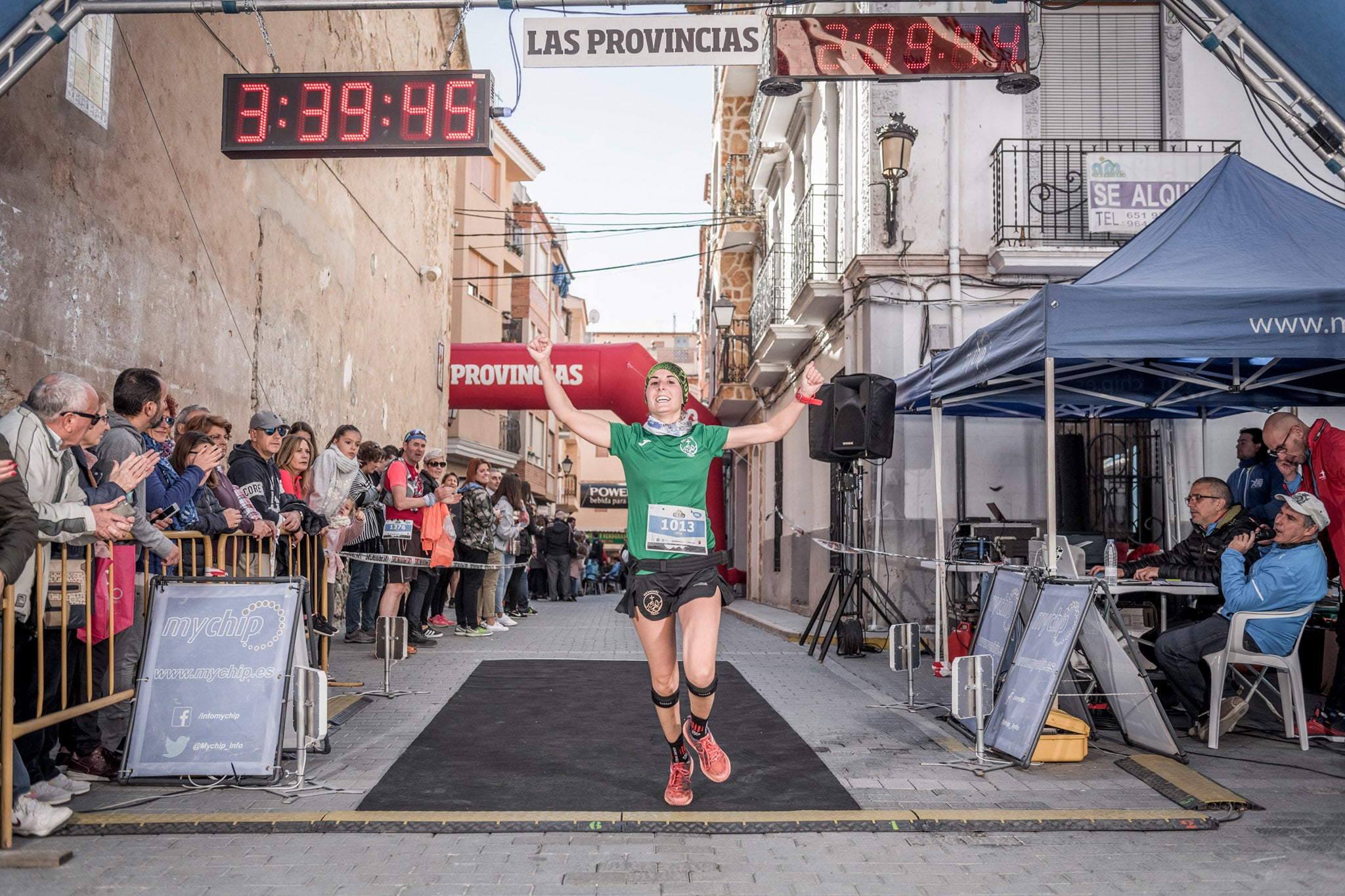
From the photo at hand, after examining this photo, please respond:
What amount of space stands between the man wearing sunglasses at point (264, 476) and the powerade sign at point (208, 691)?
5.89ft

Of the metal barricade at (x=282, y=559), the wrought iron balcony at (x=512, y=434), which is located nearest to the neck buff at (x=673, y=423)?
the metal barricade at (x=282, y=559)

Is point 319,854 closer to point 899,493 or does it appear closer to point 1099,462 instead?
point 899,493

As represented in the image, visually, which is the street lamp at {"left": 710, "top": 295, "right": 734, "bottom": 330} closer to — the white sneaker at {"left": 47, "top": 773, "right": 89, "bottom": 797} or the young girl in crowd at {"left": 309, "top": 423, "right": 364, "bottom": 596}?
the young girl in crowd at {"left": 309, "top": 423, "right": 364, "bottom": 596}

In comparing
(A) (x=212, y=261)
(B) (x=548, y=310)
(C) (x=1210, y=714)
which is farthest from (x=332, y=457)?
(B) (x=548, y=310)

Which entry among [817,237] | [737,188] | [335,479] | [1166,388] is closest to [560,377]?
[817,237]

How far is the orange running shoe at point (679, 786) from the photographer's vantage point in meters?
4.98

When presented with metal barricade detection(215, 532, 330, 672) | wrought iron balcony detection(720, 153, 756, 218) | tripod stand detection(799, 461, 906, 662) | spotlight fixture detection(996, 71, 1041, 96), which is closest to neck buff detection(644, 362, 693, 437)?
metal barricade detection(215, 532, 330, 672)

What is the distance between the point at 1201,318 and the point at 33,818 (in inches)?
253

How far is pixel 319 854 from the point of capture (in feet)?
14.0

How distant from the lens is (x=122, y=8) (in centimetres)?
662

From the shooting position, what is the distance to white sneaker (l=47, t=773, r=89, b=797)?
16.2 ft

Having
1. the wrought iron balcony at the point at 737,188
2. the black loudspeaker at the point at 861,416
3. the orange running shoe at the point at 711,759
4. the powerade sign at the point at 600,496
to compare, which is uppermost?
the wrought iron balcony at the point at 737,188

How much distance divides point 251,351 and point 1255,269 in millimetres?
9419

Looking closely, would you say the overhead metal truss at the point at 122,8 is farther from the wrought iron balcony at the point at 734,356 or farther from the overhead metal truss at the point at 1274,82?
the wrought iron balcony at the point at 734,356
